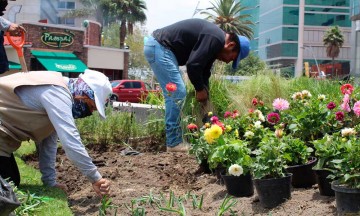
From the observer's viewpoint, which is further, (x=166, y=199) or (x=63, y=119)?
(x=166, y=199)

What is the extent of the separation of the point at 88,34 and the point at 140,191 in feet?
120

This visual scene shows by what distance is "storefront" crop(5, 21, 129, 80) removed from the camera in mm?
33031

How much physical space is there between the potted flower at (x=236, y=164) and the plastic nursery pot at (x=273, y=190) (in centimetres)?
18

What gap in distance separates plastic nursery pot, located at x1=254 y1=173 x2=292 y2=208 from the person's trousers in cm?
173

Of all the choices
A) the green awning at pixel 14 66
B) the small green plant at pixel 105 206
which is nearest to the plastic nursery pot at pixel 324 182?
the small green plant at pixel 105 206

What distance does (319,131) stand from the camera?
12.8ft

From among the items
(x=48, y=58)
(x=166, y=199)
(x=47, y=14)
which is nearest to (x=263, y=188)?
(x=166, y=199)

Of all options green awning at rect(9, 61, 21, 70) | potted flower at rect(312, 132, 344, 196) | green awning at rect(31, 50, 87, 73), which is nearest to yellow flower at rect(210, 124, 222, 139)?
potted flower at rect(312, 132, 344, 196)

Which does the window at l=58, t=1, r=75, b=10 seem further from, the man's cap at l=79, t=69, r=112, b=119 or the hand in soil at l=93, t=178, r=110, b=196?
the hand in soil at l=93, t=178, r=110, b=196

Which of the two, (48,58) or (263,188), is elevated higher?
(48,58)

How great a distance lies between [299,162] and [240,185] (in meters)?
0.44

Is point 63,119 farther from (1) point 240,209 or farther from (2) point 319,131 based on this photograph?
(2) point 319,131

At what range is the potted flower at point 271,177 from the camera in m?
3.06

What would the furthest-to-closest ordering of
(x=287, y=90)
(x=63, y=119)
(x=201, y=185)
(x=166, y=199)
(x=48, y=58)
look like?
(x=48, y=58) → (x=287, y=90) → (x=201, y=185) → (x=166, y=199) → (x=63, y=119)
